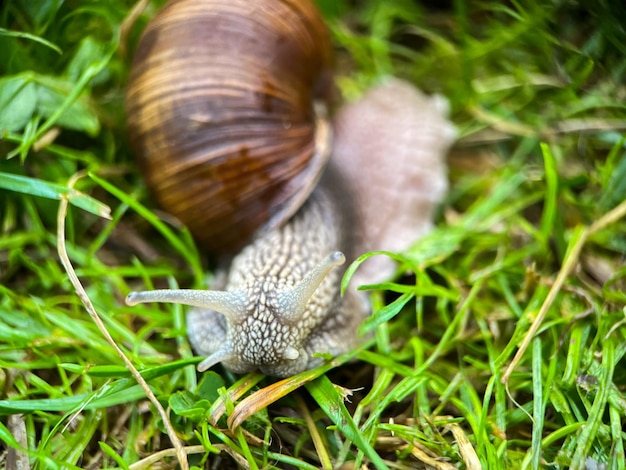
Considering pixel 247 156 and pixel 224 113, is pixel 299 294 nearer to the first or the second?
pixel 247 156

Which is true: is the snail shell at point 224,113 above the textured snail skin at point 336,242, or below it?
above

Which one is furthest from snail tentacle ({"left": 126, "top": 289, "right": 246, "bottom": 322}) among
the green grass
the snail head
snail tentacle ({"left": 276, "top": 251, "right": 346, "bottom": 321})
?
the green grass

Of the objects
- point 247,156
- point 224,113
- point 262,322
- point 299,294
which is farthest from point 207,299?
→ point 224,113

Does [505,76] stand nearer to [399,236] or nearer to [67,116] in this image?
[399,236]

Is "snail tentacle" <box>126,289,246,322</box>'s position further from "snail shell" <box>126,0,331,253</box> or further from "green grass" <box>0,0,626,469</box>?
"snail shell" <box>126,0,331,253</box>

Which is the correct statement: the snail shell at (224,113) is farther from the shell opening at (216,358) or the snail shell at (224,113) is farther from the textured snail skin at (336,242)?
the shell opening at (216,358)

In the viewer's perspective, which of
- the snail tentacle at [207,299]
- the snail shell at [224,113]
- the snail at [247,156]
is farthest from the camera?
the snail shell at [224,113]

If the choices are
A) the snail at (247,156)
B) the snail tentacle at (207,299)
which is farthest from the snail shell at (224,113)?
the snail tentacle at (207,299)

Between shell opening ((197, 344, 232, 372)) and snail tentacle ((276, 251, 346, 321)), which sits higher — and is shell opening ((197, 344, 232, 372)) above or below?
below
